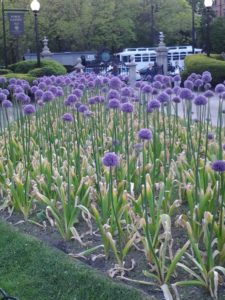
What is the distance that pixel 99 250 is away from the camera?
4.04 meters

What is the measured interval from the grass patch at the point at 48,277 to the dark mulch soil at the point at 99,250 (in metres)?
0.10

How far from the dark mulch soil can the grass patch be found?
96 mm

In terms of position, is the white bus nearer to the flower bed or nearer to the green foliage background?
the green foliage background

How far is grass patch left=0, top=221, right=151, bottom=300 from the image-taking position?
3.45m

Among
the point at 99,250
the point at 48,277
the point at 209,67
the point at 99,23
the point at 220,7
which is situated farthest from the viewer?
the point at 220,7

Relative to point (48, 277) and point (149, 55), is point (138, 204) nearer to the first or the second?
point (48, 277)

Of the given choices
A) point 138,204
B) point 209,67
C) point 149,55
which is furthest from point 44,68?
point 149,55

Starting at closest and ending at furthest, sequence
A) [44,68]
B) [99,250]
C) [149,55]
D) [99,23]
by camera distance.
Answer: [99,250] → [44,68] → [99,23] → [149,55]

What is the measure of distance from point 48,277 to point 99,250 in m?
0.47

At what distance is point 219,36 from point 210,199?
2819cm

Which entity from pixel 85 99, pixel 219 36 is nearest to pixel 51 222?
pixel 85 99

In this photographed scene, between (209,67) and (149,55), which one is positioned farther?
(149,55)

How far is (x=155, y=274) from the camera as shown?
3516 mm

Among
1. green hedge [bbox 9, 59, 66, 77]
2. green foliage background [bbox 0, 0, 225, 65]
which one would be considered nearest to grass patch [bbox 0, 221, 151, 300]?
green hedge [bbox 9, 59, 66, 77]
